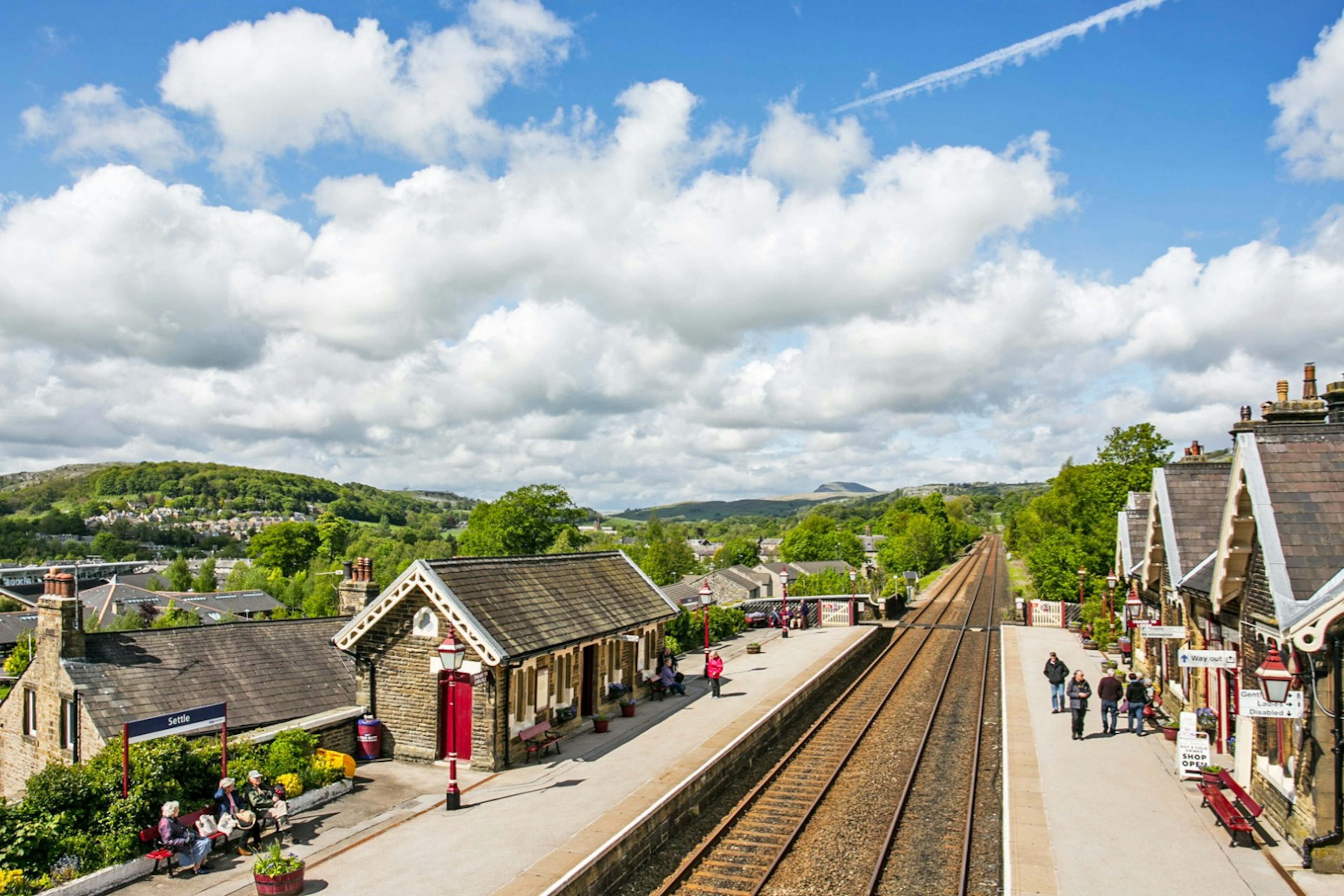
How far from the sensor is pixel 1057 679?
2270cm

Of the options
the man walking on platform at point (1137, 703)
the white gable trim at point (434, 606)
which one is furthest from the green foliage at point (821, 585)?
the white gable trim at point (434, 606)

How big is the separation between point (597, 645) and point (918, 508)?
137219mm

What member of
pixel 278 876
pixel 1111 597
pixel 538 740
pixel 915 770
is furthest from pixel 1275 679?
pixel 1111 597

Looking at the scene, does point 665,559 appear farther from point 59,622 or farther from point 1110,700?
point 59,622

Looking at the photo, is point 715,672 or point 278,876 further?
point 715,672

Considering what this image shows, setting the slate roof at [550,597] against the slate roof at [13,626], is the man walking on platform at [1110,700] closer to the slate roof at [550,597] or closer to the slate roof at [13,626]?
the slate roof at [550,597]

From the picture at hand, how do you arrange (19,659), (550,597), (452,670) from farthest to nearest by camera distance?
(19,659)
(550,597)
(452,670)

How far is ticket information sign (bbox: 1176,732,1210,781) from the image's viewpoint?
51.0 ft

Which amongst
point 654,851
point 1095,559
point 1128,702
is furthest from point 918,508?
point 654,851

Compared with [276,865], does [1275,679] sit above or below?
above

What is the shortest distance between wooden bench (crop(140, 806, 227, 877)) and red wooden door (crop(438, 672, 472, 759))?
5557 millimetres

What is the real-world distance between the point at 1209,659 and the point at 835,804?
23.7 feet

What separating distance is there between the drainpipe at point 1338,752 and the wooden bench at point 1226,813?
1.55 m

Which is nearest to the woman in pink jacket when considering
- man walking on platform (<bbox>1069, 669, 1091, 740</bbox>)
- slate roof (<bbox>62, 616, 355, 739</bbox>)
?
man walking on platform (<bbox>1069, 669, 1091, 740</bbox>)
